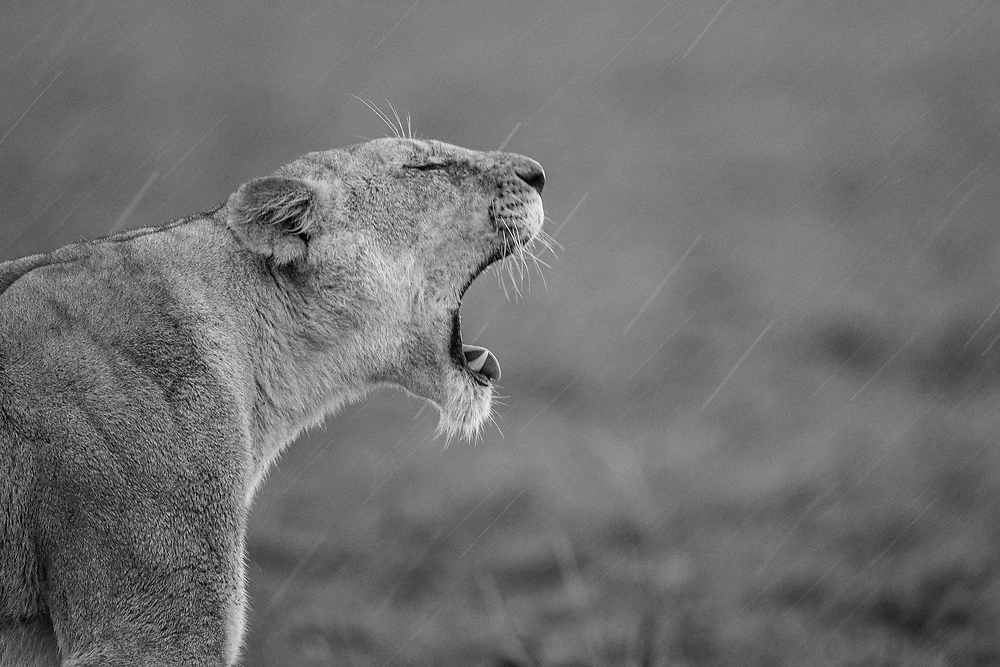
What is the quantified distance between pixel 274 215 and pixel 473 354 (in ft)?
3.11

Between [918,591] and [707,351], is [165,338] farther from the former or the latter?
[707,351]

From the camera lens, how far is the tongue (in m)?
4.06

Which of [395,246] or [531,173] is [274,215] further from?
[531,173]

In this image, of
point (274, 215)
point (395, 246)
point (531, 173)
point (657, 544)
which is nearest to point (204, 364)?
point (274, 215)

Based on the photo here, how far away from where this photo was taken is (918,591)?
10562 millimetres

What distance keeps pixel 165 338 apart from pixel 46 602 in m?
0.79

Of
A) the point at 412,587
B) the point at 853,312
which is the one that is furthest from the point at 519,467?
the point at 853,312

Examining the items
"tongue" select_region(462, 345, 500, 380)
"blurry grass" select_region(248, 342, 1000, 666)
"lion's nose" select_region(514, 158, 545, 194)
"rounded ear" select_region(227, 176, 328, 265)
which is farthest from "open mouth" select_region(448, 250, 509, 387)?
"blurry grass" select_region(248, 342, 1000, 666)

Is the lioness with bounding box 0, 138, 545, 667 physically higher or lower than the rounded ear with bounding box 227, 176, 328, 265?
lower

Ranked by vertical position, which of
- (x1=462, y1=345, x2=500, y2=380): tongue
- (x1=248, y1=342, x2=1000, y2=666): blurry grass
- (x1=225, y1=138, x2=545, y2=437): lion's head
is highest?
(x1=225, y1=138, x2=545, y2=437): lion's head

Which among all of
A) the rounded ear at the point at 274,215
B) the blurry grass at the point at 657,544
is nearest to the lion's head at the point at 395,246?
the rounded ear at the point at 274,215

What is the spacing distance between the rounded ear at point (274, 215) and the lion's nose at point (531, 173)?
0.85m

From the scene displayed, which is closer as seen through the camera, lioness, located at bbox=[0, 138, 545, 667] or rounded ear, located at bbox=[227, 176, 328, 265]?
lioness, located at bbox=[0, 138, 545, 667]

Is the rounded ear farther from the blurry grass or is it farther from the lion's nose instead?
the blurry grass
